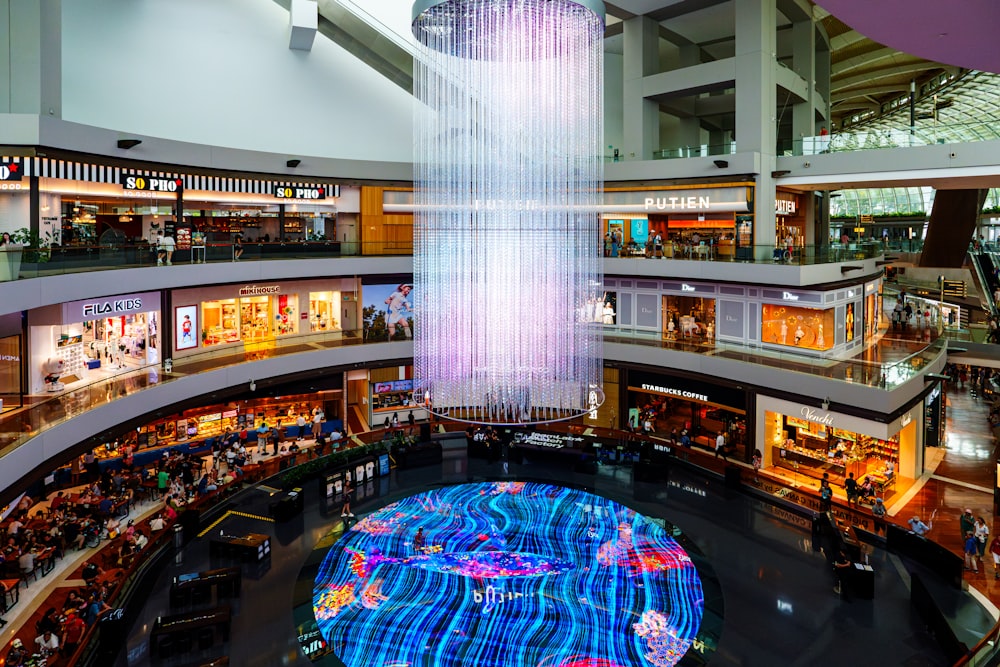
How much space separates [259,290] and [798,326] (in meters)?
16.9

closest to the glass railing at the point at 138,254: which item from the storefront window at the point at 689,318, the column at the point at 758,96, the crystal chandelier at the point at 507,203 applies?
the crystal chandelier at the point at 507,203

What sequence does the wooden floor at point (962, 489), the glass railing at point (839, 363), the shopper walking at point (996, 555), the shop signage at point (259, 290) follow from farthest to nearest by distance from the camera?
the shop signage at point (259, 290) → the glass railing at point (839, 363) → the wooden floor at point (962, 489) → the shopper walking at point (996, 555)

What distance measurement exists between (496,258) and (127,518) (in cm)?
1078

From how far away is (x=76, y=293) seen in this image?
14648mm

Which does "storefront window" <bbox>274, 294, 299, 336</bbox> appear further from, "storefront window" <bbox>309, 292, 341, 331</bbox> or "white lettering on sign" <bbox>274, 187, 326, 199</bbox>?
"white lettering on sign" <bbox>274, 187, 326, 199</bbox>

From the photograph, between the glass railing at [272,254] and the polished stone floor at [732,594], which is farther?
the glass railing at [272,254]

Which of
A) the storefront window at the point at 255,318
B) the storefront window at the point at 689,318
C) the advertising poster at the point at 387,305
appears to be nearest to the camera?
the storefront window at the point at 255,318

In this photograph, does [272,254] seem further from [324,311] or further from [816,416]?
[816,416]

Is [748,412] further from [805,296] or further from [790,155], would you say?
[790,155]

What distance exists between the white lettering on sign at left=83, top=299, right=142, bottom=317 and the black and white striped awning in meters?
3.05

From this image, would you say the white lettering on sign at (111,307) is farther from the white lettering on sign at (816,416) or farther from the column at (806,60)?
the column at (806,60)

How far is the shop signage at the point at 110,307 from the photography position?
16.2m

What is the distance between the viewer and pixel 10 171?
15219mm

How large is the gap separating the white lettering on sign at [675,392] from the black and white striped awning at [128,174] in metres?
13.0
